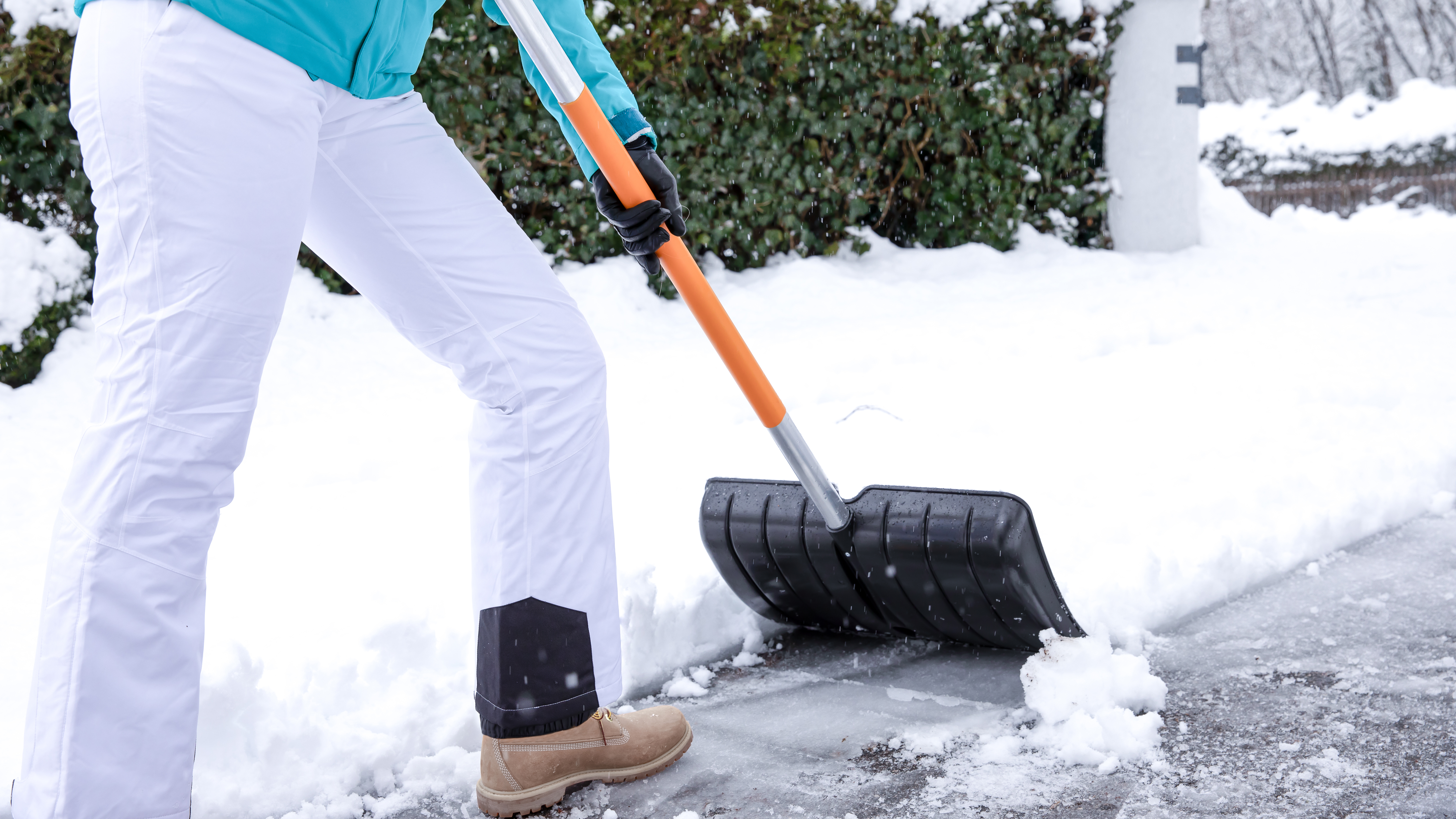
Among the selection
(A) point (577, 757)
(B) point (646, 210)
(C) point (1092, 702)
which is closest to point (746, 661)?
(A) point (577, 757)

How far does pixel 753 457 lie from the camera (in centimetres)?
329

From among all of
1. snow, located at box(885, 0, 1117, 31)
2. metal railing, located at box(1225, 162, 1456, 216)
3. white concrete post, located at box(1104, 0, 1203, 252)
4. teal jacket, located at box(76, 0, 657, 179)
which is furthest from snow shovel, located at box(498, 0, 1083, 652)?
metal railing, located at box(1225, 162, 1456, 216)

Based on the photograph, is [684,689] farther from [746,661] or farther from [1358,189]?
[1358,189]

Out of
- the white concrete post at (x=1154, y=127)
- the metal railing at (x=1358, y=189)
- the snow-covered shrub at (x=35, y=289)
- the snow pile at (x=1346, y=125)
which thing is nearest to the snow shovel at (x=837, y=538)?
the snow-covered shrub at (x=35, y=289)

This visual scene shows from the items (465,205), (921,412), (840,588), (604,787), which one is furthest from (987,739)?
(921,412)

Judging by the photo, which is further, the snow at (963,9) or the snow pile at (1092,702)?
the snow at (963,9)

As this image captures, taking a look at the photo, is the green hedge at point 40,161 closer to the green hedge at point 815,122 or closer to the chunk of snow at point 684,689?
the green hedge at point 815,122

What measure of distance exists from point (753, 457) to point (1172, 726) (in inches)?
64.0

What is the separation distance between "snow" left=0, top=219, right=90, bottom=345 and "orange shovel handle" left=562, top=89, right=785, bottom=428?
3007 mm

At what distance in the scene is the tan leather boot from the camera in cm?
173

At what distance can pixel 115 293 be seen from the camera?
136 centimetres

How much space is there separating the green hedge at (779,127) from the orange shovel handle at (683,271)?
310 centimetres

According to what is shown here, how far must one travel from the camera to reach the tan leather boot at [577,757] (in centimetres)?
173

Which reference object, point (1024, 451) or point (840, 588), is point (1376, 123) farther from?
point (840, 588)
